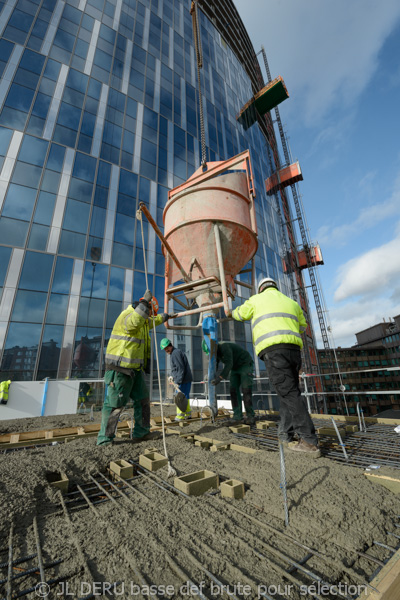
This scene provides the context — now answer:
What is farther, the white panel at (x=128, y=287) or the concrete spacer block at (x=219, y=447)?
the white panel at (x=128, y=287)

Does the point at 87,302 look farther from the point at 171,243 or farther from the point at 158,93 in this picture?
the point at 158,93

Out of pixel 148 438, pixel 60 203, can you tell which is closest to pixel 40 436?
pixel 148 438

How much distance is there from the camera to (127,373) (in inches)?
135

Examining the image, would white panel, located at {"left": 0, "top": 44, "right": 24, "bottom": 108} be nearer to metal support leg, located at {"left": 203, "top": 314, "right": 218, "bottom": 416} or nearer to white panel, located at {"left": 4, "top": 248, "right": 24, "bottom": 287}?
white panel, located at {"left": 4, "top": 248, "right": 24, "bottom": 287}

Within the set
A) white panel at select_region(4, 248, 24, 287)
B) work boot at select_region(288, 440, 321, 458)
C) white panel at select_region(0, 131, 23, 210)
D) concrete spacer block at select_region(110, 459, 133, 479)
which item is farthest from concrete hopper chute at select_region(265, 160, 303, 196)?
concrete spacer block at select_region(110, 459, 133, 479)

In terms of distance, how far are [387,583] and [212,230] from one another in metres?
3.93

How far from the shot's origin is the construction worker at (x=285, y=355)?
2.67 meters

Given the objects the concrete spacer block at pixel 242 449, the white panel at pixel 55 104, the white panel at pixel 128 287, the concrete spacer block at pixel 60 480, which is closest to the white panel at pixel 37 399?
the concrete spacer block at pixel 60 480

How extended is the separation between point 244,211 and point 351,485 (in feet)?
12.5

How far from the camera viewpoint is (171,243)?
461 centimetres

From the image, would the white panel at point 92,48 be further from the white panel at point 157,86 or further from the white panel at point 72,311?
the white panel at point 72,311

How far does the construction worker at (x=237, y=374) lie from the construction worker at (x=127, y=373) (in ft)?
5.31

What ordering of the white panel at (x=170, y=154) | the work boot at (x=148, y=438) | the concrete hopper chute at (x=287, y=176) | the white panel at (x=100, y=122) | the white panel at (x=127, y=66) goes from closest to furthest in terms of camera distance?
1. the work boot at (x=148, y=438)
2. the white panel at (x=100, y=122)
3. the white panel at (x=127, y=66)
4. the white panel at (x=170, y=154)
5. the concrete hopper chute at (x=287, y=176)

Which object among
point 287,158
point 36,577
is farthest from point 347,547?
point 287,158
